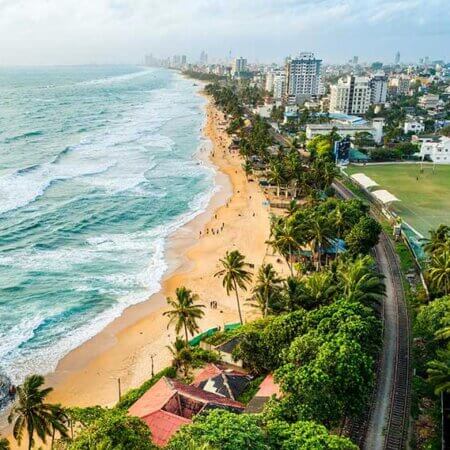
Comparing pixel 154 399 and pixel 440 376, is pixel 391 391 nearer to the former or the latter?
pixel 440 376

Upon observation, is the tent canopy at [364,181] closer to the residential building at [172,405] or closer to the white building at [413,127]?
the residential building at [172,405]

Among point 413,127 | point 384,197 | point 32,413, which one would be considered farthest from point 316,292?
point 413,127

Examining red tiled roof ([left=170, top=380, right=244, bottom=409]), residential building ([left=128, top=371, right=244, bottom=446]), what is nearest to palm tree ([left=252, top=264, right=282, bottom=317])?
residential building ([left=128, top=371, right=244, bottom=446])

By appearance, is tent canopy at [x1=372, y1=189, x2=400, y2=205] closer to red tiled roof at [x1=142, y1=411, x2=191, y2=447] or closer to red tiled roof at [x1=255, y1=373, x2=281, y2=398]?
red tiled roof at [x1=255, y1=373, x2=281, y2=398]

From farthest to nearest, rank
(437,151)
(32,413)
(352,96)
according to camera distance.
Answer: (352,96)
(437,151)
(32,413)

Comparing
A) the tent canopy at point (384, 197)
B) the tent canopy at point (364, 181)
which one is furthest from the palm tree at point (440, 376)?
the tent canopy at point (364, 181)

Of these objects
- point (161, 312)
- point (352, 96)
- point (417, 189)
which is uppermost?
point (352, 96)

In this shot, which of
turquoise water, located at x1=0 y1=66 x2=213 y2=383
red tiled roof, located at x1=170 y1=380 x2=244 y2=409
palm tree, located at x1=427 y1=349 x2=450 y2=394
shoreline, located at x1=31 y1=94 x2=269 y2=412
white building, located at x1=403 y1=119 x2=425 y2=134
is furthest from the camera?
white building, located at x1=403 y1=119 x2=425 y2=134
